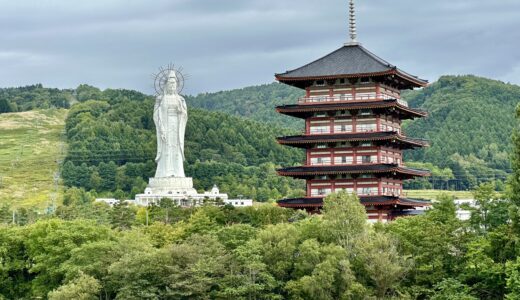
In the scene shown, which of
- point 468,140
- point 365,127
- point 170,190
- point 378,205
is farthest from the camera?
point 468,140

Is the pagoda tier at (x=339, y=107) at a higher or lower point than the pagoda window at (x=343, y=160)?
higher

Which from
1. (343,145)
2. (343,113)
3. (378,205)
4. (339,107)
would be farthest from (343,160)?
(378,205)

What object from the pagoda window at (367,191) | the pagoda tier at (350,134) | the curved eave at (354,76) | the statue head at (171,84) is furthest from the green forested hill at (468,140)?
the pagoda window at (367,191)

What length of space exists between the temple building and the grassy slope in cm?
6424

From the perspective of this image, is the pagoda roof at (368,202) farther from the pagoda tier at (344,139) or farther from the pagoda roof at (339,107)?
the pagoda roof at (339,107)

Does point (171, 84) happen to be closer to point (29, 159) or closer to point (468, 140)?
point (29, 159)

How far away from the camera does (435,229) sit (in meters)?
56.5

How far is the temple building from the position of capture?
66812 millimetres

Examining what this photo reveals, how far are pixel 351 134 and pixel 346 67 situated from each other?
13.7 ft

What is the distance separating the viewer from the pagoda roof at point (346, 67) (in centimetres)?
6738

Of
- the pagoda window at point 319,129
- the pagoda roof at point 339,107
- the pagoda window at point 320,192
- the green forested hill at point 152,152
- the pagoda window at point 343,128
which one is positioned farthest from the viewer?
the green forested hill at point 152,152

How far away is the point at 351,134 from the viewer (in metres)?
67.1

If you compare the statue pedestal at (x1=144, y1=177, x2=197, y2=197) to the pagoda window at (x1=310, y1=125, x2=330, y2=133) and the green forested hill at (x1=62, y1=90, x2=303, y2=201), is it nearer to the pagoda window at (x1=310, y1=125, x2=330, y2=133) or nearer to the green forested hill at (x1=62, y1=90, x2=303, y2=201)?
the green forested hill at (x1=62, y1=90, x2=303, y2=201)

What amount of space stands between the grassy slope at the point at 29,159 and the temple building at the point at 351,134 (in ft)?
211
